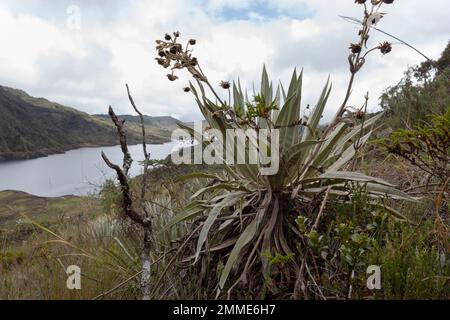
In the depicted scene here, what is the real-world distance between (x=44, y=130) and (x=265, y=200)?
336 ft

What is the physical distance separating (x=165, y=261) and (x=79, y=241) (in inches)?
72.8

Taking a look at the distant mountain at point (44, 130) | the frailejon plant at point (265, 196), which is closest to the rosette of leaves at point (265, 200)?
the frailejon plant at point (265, 196)

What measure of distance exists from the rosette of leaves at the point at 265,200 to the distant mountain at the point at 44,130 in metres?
72.3

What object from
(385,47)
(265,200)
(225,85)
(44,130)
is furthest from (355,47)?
(44,130)

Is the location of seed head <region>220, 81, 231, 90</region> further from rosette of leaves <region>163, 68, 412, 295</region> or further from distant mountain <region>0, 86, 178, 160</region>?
distant mountain <region>0, 86, 178, 160</region>

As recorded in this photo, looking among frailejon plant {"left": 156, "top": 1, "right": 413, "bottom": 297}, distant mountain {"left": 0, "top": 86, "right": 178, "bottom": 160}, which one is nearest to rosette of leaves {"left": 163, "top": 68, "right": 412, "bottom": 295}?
frailejon plant {"left": 156, "top": 1, "right": 413, "bottom": 297}

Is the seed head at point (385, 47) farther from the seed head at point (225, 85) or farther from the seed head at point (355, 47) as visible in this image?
the seed head at point (225, 85)

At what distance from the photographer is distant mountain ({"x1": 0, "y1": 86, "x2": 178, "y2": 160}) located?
265 ft

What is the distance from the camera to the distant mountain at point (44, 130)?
8075 cm

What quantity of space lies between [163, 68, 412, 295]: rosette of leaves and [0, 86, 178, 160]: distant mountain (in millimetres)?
72267

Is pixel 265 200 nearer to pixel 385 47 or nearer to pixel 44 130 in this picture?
pixel 385 47
